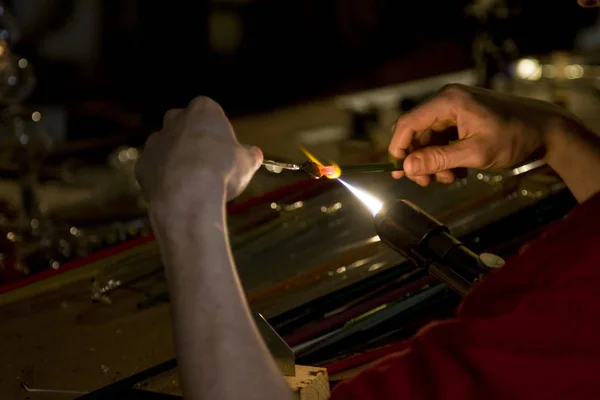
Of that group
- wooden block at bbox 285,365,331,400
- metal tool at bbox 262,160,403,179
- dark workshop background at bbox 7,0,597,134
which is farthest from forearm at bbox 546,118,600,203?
dark workshop background at bbox 7,0,597,134

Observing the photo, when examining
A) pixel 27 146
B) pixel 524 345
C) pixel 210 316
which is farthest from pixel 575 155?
pixel 27 146

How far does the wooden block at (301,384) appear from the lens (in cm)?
80

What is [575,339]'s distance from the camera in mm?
620

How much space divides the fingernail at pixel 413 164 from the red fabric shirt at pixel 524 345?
1.06ft

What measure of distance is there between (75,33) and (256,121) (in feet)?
4.75

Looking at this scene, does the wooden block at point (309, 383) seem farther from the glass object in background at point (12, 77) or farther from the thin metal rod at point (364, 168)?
the glass object in background at point (12, 77)

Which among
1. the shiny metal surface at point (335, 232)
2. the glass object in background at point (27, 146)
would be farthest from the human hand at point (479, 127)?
the glass object in background at point (27, 146)

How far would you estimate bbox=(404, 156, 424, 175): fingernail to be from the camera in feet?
3.27

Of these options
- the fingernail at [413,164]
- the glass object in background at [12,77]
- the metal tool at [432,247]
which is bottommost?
the metal tool at [432,247]

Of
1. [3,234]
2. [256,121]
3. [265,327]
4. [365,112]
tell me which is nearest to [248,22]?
[256,121]

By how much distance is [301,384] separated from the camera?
80cm

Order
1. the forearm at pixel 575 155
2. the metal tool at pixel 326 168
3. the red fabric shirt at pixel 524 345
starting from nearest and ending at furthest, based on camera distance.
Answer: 1. the red fabric shirt at pixel 524 345
2. the metal tool at pixel 326 168
3. the forearm at pixel 575 155

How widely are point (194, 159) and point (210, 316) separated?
0.15 meters

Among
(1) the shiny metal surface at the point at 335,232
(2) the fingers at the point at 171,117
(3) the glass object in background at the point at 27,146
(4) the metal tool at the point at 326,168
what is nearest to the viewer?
(2) the fingers at the point at 171,117
